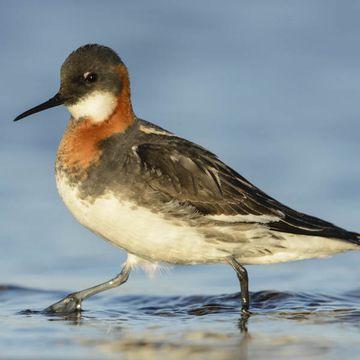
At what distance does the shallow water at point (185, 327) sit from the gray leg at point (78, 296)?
0.14m

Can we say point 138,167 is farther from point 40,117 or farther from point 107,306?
point 40,117

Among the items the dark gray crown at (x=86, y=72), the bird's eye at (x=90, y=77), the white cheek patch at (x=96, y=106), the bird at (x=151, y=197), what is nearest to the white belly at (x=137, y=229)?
the bird at (x=151, y=197)

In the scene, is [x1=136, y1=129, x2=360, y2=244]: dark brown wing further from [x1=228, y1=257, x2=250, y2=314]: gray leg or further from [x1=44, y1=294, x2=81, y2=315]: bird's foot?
[x1=44, y1=294, x2=81, y2=315]: bird's foot

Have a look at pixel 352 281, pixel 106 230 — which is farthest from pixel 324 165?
pixel 106 230

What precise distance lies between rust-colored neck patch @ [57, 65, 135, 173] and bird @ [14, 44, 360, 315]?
0.01m

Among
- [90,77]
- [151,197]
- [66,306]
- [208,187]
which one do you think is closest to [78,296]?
[66,306]

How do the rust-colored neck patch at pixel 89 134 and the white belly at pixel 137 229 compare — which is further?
the rust-colored neck patch at pixel 89 134

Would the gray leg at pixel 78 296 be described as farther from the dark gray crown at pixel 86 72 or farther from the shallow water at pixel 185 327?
the dark gray crown at pixel 86 72

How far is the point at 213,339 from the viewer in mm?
10539

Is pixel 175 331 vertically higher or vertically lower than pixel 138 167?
lower

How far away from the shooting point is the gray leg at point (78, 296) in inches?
481

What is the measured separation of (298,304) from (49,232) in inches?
157

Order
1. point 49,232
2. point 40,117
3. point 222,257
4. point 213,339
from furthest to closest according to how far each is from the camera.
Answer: point 40,117
point 49,232
point 222,257
point 213,339

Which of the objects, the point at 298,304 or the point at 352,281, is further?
the point at 352,281
